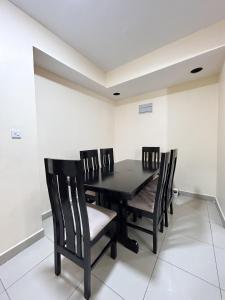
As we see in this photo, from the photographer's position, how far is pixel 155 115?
10.2 ft

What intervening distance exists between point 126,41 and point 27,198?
2455 millimetres

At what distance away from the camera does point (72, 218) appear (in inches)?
39.6

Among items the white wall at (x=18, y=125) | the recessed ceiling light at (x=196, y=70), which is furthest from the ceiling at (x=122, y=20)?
the recessed ceiling light at (x=196, y=70)

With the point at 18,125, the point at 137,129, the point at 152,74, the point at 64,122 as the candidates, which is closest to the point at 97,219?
the point at 18,125

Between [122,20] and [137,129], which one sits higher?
[122,20]

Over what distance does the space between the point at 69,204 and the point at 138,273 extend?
89cm

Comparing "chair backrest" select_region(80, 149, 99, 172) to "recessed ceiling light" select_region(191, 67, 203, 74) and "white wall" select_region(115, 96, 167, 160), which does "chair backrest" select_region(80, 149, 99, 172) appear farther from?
"recessed ceiling light" select_region(191, 67, 203, 74)

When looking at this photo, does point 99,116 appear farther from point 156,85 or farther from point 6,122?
point 6,122

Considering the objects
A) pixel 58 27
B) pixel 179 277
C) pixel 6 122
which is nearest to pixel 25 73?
pixel 6 122

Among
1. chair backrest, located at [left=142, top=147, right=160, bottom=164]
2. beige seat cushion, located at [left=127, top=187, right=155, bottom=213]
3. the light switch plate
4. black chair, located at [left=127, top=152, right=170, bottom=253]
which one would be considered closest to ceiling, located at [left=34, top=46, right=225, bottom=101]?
the light switch plate

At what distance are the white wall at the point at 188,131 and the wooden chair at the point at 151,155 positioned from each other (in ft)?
1.49

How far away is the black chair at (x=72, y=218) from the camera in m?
0.91

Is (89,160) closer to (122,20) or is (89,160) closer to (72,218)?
(72,218)

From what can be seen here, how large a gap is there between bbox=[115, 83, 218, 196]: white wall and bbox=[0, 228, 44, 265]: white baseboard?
2555 mm
